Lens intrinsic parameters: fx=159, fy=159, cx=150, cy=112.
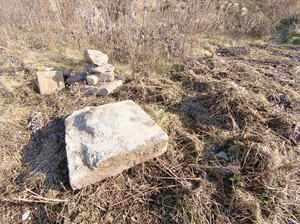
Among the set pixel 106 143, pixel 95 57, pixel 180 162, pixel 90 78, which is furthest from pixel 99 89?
pixel 180 162

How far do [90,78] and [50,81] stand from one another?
0.67 metres

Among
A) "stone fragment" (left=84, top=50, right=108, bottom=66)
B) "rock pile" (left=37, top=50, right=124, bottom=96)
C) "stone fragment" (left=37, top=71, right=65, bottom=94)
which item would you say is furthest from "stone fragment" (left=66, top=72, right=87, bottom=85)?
"stone fragment" (left=84, top=50, right=108, bottom=66)

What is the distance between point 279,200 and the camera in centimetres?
151

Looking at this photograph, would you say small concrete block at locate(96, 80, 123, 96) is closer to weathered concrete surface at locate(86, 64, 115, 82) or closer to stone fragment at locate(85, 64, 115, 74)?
weathered concrete surface at locate(86, 64, 115, 82)

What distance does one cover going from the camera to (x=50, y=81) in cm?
277

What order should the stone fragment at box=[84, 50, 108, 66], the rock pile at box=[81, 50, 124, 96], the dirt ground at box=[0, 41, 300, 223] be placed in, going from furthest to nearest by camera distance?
the rock pile at box=[81, 50, 124, 96], the stone fragment at box=[84, 50, 108, 66], the dirt ground at box=[0, 41, 300, 223]

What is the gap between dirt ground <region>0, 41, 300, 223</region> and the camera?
1.47 metres

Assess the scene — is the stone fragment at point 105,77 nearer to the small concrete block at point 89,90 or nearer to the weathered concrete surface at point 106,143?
the small concrete block at point 89,90

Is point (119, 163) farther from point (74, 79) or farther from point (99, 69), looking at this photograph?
point (74, 79)

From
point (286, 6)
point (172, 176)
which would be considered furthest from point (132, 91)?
point (286, 6)

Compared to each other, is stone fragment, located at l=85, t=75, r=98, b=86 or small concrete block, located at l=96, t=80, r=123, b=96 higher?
stone fragment, located at l=85, t=75, r=98, b=86

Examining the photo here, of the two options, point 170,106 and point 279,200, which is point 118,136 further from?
point 279,200

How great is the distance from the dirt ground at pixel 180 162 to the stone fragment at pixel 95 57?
58 centimetres

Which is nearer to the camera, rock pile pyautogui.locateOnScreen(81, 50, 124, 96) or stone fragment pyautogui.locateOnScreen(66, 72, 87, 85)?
rock pile pyautogui.locateOnScreen(81, 50, 124, 96)
